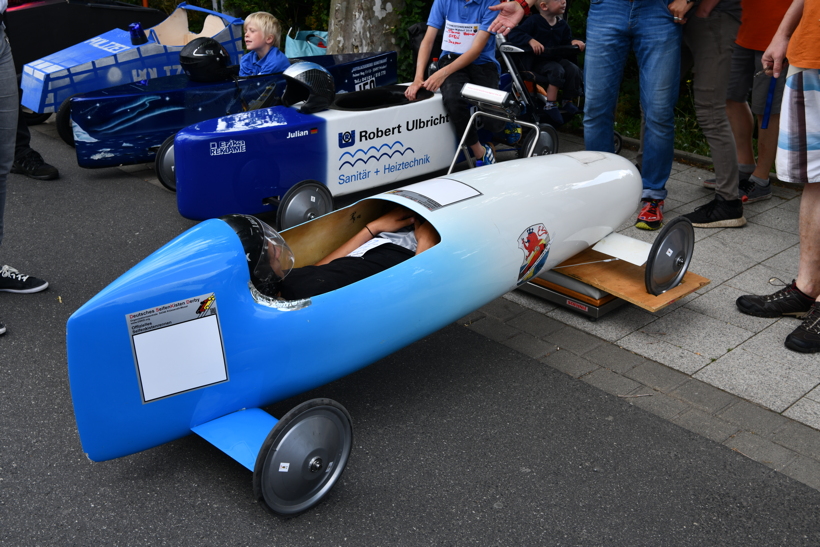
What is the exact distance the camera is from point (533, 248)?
3176 mm

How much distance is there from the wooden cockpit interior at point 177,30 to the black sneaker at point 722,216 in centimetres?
450

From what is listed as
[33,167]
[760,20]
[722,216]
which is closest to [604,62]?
→ [760,20]

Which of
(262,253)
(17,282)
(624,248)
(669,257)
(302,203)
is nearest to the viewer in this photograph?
(262,253)

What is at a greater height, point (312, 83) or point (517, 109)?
point (312, 83)

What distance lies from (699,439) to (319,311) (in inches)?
60.9

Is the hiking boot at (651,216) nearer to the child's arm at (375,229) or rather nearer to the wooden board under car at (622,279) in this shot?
the wooden board under car at (622,279)

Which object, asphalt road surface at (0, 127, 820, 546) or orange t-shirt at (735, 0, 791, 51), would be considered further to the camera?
orange t-shirt at (735, 0, 791, 51)

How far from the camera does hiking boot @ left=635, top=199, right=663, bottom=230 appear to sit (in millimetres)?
4520

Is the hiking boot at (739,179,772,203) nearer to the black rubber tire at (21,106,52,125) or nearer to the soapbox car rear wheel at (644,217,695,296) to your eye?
the soapbox car rear wheel at (644,217,695,296)

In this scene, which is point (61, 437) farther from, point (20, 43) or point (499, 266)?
point (20, 43)

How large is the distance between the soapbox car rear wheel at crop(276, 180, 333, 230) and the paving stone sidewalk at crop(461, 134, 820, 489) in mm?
1204

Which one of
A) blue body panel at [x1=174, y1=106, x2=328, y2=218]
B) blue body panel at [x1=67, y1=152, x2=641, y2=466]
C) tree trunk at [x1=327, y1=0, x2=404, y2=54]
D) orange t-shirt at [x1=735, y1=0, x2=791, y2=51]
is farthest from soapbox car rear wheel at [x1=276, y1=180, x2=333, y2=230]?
tree trunk at [x1=327, y1=0, x2=404, y2=54]

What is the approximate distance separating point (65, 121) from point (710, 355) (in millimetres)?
5213

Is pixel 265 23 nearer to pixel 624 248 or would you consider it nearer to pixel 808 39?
pixel 624 248
